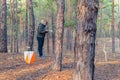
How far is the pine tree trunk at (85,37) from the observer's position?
217 inches

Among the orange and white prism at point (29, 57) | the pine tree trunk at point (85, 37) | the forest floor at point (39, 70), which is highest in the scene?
the pine tree trunk at point (85, 37)

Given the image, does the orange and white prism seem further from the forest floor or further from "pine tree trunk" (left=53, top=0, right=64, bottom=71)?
"pine tree trunk" (left=53, top=0, right=64, bottom=71)

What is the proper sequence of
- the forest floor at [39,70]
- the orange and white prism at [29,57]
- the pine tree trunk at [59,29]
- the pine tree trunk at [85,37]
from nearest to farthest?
the pine tree trunk at [85,37] → the forest floor at [39,70] → the pine tree trunk at [59,29] → the orange and white prism at [29,57]

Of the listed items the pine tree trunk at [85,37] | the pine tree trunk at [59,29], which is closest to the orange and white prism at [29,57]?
the pine tree trunk at [59,29]

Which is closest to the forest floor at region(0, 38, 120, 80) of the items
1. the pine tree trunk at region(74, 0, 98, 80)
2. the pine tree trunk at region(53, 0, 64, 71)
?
the pine tree trunk at region(53, 0, 64, 71)

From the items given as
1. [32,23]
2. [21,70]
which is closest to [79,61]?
[21,70]

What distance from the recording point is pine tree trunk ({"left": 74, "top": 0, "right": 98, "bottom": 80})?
5.51m

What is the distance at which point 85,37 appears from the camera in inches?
218

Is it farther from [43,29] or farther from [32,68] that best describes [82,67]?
[43,29]

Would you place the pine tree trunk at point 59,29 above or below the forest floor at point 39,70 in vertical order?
above

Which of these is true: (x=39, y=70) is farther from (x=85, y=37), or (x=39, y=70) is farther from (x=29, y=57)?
(x=85, y=37)

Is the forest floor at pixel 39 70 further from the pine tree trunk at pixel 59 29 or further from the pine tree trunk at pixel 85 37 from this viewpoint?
the pine tree trunk at pixel 85 37

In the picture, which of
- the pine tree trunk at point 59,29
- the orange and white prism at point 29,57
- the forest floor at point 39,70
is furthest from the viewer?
the orange and white prism at point 29,57

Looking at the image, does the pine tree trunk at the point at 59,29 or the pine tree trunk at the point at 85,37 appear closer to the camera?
the pine tree trunk at the point at 85,37
